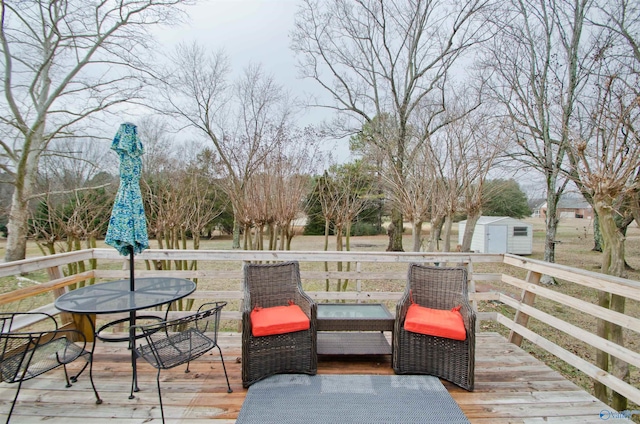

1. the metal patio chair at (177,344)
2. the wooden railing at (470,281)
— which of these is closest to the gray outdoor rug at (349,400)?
the metal patio chair at (177,344)

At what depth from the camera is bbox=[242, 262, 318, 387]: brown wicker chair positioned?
2.49 m

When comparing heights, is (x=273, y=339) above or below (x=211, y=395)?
above

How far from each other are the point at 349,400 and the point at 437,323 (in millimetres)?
902

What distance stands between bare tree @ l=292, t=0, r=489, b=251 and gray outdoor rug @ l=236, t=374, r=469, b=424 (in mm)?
6320

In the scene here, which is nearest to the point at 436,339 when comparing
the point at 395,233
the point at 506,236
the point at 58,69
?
the point at 395,233

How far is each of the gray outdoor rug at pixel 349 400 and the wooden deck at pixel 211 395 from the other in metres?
0.13

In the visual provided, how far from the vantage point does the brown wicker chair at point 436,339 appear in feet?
8.07

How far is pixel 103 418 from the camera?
2090 mm

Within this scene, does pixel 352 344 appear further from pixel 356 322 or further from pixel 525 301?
pixel 525 301

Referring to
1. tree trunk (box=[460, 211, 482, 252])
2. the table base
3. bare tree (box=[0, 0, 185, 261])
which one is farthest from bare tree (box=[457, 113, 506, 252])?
bare tree (box=[0, 0, 185, 261])

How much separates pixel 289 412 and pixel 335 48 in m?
11.0

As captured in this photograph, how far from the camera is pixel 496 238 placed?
14.0 metres

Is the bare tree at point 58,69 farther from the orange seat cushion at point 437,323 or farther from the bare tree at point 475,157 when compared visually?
the orange seat cushion at point 437,323

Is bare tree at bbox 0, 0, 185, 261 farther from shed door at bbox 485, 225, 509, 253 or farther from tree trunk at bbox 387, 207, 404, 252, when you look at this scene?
shed door at bbox 485, 225, 509, 253
